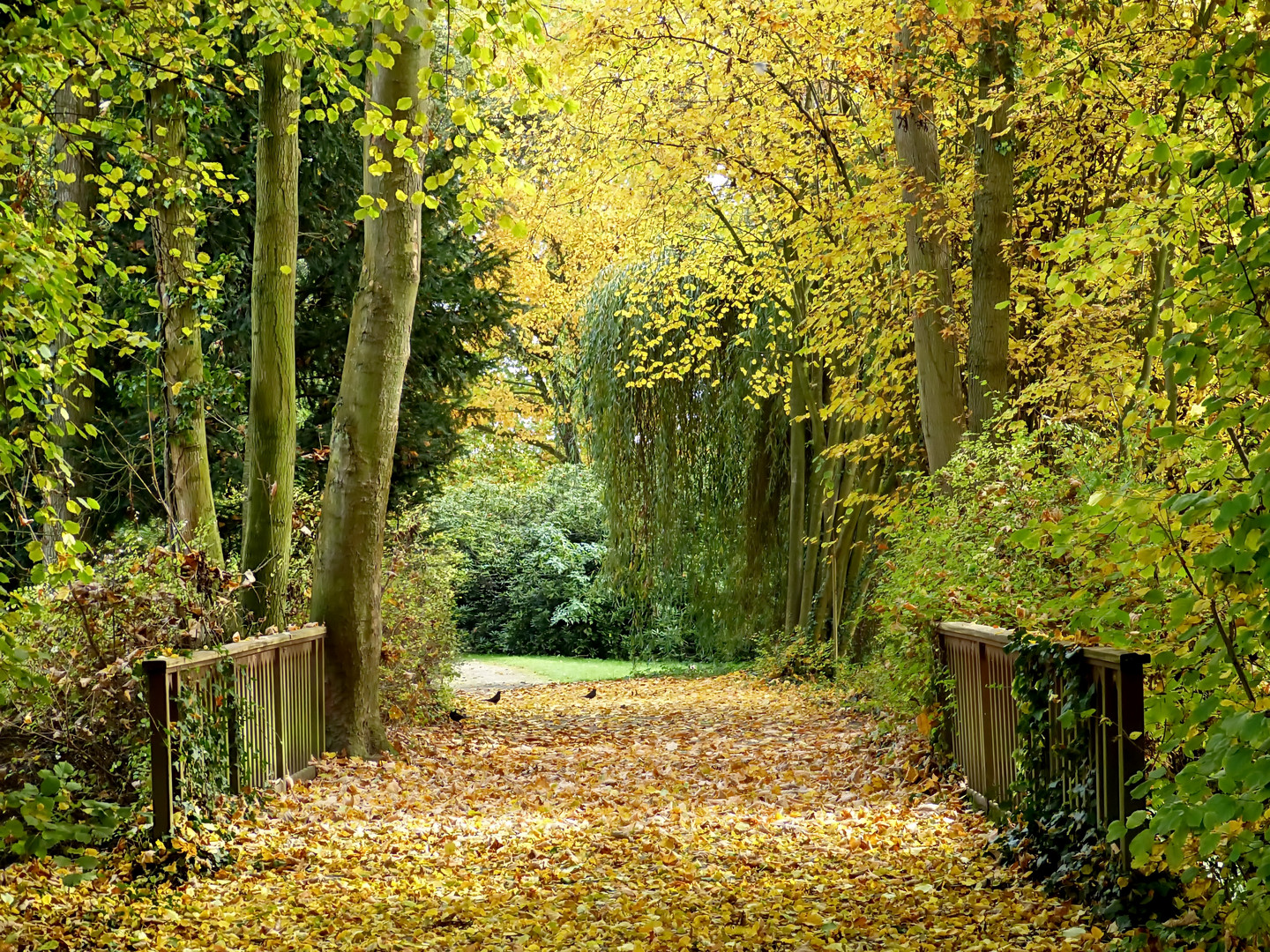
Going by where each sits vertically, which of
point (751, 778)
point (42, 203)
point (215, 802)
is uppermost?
point (42, 203)

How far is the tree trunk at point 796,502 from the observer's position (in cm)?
1573

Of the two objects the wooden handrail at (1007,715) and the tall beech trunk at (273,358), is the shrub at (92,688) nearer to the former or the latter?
the tall beech trunk at (273,358)

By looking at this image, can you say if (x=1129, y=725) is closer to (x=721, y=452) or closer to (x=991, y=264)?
(x=991, y=264)

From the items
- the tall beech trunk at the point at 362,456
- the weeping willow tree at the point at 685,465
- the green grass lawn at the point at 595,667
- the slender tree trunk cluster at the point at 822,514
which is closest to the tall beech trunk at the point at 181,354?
the tall beech trunk at the point at 362,456

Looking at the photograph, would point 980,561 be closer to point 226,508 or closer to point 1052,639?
point 1052,639

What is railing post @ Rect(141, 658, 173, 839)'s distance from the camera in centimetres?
505

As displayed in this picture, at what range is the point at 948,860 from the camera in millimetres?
5145

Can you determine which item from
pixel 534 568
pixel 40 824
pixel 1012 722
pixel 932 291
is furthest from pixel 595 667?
pixel 40 824

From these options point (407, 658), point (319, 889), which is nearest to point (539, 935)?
point (319, 889)

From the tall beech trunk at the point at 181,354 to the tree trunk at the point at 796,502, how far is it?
8824 millimetres

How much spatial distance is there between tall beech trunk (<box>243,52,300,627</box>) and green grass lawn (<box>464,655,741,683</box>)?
11.0 metres

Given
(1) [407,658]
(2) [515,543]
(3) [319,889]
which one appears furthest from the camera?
(2) [515,543]

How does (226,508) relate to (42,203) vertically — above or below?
below

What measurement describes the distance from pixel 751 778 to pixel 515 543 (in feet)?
52.8
